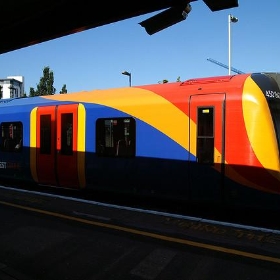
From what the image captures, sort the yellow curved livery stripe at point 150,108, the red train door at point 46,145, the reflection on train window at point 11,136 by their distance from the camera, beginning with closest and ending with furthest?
1. the yellow curved livery stripe at point 150,108
2. the red train door at point 46,145
3. the reflection on train window at point 11,136

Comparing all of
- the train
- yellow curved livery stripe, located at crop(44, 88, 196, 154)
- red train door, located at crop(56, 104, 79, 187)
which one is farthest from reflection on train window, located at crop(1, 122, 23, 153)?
yellow curved livery stripe, located at crop(44, 88, 196, 154)

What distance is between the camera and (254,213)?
28.3ft

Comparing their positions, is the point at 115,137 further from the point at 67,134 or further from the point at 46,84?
the point at 46,84

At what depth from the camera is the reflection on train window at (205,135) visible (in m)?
7.93

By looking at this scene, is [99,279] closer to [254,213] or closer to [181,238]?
[181,238]

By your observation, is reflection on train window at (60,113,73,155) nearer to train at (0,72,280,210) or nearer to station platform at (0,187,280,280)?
train at (0,72,280,210)

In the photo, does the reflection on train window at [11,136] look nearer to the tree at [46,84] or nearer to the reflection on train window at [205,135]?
the reflection on train window at [205,135]

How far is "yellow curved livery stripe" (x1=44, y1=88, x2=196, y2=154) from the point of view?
8367 millimetres

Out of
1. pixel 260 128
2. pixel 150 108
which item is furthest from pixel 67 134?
pixel 260 128

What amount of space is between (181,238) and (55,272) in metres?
2.27

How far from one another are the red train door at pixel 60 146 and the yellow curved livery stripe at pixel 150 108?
0.83m

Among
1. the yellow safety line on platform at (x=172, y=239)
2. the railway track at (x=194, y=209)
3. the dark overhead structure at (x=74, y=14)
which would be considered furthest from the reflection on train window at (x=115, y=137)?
the dark overhead structure at (x=74, y=14)

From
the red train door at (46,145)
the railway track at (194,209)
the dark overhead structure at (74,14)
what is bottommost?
the railway track at (194,209)

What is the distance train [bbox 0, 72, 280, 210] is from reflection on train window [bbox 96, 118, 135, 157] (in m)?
0.02
